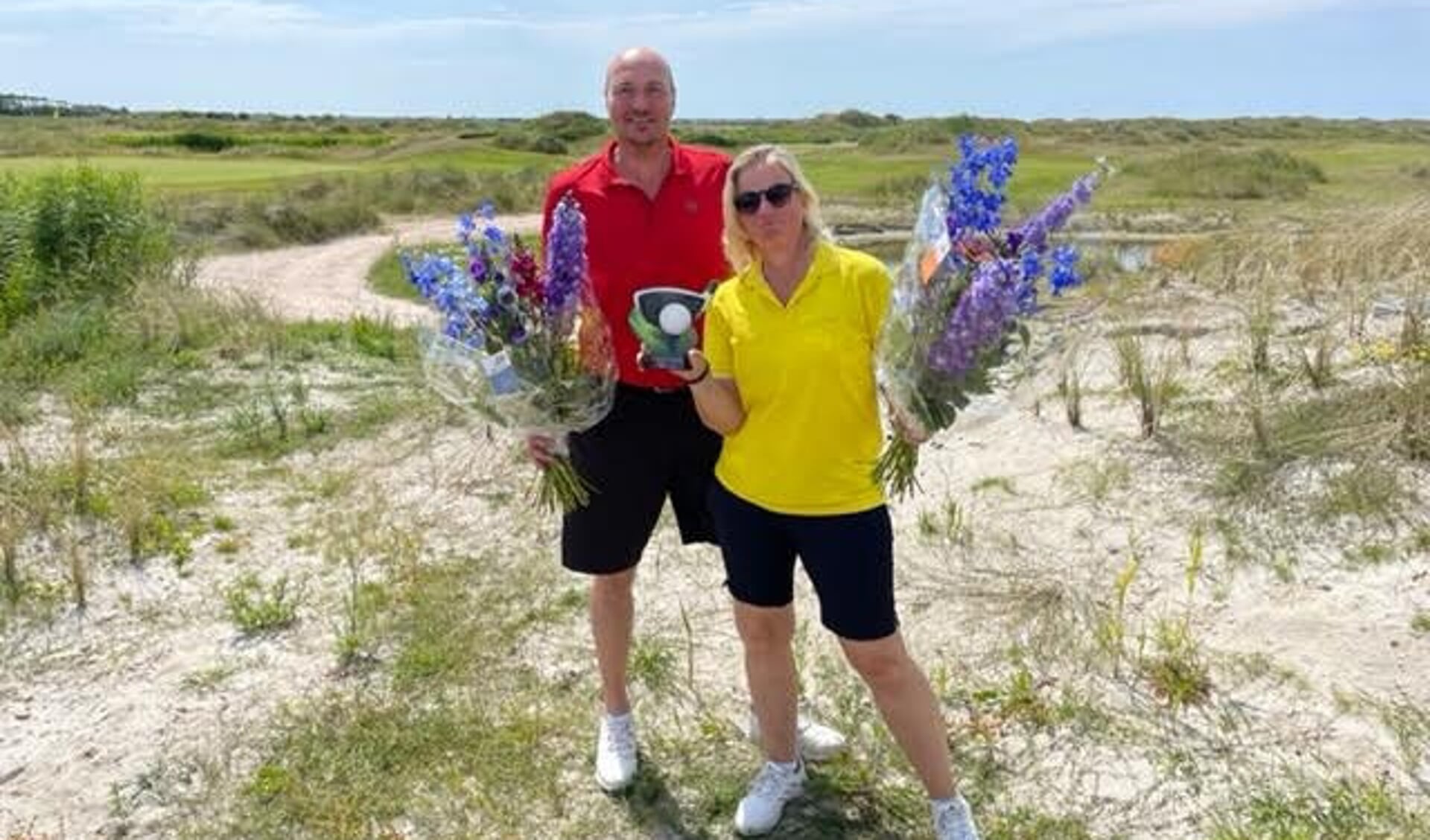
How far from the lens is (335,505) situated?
6320mm

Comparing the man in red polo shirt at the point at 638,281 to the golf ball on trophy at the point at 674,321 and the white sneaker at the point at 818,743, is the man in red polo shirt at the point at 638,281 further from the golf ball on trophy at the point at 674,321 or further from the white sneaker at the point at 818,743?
the white sneaker at the point at 818,743

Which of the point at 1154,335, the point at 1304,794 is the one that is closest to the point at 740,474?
the point at 1304,794

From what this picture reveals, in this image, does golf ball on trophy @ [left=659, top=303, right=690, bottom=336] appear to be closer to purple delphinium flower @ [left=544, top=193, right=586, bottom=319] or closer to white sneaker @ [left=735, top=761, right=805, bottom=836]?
purple delphinium flower @ [left=544, top=193, right=586, bottom=319]

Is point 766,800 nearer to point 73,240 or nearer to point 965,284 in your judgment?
point 965,284

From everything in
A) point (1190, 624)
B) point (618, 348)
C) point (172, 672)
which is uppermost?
point (618, 348)

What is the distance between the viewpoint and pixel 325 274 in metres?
19.3

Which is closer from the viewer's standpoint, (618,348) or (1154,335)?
(618,348)

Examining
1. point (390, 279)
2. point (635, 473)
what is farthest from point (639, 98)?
point (390, 279)

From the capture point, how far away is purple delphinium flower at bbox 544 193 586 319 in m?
2.92

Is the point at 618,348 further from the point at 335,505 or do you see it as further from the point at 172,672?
the point at 335,505

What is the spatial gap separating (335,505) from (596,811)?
3258 mm

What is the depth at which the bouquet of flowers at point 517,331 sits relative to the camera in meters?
3.01

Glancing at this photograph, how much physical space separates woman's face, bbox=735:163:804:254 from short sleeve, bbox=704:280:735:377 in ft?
0.62

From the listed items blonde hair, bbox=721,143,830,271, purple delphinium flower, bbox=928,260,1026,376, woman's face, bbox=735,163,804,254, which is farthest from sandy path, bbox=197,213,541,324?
purple delphinium flower, bbox=928,260,1026,376
